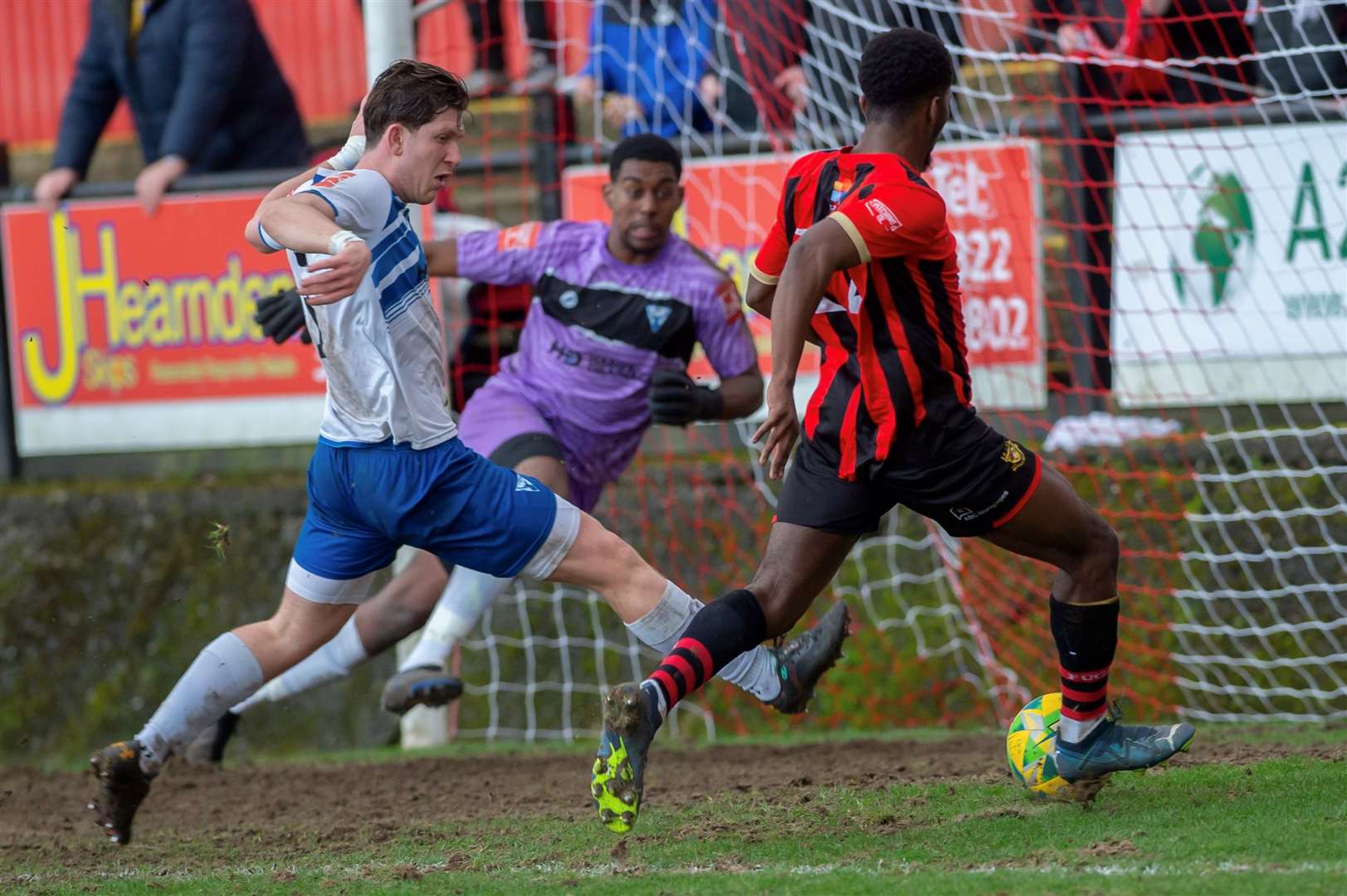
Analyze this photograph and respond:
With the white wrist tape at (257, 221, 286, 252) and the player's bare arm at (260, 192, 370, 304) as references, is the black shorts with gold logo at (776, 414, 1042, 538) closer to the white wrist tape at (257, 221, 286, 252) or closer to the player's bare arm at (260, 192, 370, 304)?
the player's bare arm at (260, 192, 370, 304)

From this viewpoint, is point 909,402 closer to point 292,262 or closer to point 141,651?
point 292,262

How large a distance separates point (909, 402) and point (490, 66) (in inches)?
234

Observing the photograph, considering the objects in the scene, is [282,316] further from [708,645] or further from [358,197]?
[708,645]

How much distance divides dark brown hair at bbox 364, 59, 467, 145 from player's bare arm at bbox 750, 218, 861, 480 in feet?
3.55

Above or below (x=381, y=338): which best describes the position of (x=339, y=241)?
above

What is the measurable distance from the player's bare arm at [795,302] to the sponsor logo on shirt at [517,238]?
7.63ft

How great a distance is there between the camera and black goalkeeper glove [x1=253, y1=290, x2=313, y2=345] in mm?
5516

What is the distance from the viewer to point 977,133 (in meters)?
7.40

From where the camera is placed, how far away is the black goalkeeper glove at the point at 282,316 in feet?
18.1

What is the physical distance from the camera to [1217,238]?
22.9ft

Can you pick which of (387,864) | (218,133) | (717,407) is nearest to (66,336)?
(218,133)

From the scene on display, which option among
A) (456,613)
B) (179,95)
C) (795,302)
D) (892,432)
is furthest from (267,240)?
(179,95)

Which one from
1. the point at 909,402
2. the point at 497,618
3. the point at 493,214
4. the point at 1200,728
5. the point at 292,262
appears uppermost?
the point at 493,214

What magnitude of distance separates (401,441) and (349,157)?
33.0 inches
